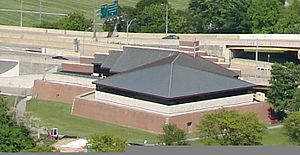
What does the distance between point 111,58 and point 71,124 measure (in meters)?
4.87

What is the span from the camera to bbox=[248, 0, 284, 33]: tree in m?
38.8

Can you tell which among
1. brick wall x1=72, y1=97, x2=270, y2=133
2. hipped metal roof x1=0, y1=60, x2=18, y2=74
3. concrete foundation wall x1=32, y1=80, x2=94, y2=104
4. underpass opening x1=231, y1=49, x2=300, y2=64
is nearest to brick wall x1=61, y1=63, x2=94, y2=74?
concrete foundation wall x1=32, y1=80, x2=94, y2=104

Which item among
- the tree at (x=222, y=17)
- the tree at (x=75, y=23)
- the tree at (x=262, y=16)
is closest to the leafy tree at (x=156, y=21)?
the tree at (x=222, y=17)

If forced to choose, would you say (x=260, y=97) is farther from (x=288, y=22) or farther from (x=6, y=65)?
(x=288, y=22)

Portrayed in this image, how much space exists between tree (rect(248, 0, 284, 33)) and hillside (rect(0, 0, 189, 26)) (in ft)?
38.6

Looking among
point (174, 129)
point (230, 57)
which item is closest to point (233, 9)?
point (230, 57)

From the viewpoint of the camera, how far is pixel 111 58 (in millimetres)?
25750

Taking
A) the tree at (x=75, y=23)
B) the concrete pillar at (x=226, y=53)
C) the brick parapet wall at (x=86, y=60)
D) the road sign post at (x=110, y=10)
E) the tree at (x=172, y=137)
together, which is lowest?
the tree at (x=172, y=137)

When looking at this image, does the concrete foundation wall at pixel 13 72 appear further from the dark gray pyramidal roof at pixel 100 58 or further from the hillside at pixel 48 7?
the hillside at pixel 48 7

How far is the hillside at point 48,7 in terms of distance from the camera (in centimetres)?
4534

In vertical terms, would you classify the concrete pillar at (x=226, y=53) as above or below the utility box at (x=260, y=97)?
above

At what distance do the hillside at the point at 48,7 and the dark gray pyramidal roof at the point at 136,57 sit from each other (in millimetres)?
19687

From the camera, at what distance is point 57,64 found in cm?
2802

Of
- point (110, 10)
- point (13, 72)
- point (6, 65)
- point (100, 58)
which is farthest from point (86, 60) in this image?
point (110, 10)
